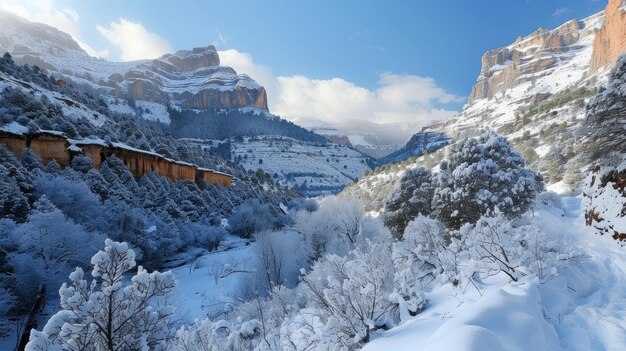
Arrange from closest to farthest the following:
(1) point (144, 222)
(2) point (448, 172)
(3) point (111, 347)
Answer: (3) point (111, 347) < (2) point (448, 172) < (1) point (144, 222)

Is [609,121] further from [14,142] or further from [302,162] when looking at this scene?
[302,162]

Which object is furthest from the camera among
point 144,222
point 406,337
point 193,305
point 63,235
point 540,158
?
point 540,158

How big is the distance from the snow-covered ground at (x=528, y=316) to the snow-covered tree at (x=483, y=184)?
8.23m

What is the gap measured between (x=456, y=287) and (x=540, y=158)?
47.7 meters

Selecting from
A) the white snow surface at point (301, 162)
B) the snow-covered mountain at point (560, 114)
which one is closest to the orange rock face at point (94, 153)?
the snow-covered mountain at point (560, 114)

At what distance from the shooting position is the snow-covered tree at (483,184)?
16.8m

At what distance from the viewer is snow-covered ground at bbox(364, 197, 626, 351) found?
4.64 m

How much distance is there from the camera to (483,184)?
17.4 meters

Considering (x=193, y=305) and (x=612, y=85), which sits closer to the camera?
(x=612, y=85)

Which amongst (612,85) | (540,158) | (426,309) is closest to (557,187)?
(540,158)

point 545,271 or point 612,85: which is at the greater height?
point 612,85

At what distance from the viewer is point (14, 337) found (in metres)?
15.8

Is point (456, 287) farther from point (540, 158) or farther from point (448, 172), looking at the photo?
point (540, 158)

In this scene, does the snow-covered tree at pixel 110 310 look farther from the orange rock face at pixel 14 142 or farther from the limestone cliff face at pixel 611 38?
the limestone cliff face at pixel 611 38
